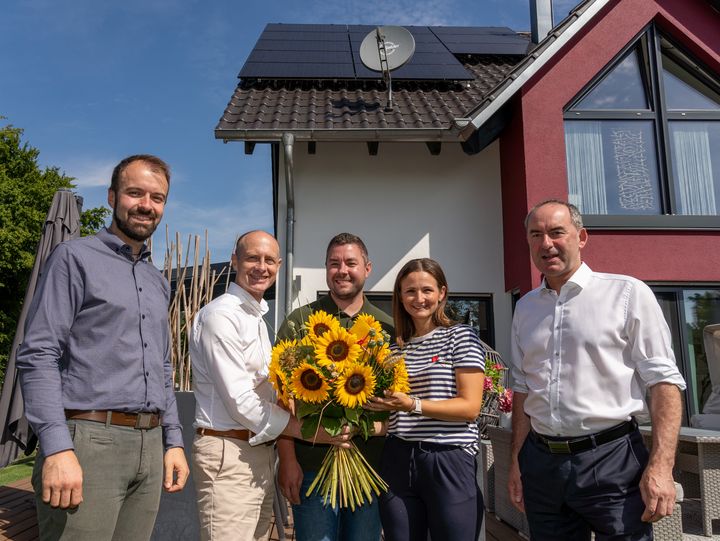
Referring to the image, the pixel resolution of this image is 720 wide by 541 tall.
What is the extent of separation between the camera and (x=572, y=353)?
2.24 metres

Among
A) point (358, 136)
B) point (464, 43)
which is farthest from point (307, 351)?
point (464, 43)

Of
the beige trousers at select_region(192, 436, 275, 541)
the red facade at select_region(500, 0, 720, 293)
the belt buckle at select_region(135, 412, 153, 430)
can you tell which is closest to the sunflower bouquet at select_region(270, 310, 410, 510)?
the beige trousers at select_region(192, 436, 275, 541)

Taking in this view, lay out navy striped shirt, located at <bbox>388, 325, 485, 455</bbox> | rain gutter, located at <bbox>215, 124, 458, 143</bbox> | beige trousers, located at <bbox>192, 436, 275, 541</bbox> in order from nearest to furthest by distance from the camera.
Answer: beige trousers, located at <bbox>192, 436, 275, 541</bbox> < navy striped shirt, located at <bbox>388, 325, 485, 455</bbox> < rain gutter, located at <bbox>215, 124, 458, 143</bbox>

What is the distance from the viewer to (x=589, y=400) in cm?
215

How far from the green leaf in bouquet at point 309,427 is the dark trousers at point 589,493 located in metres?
0.88

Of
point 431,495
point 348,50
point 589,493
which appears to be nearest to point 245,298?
point 431,495

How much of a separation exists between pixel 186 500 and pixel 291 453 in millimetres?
1744

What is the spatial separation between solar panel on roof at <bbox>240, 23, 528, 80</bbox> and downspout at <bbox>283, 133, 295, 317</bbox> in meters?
1.85

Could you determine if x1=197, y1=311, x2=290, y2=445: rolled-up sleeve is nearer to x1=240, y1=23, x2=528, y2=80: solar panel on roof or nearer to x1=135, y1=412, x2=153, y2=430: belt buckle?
x1=135, y1=412, x2=153, y2=430: belt buckle

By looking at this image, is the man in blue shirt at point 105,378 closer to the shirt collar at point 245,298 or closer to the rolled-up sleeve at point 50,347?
the rolled-up sleeve at point 50,347

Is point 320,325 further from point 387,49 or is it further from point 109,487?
point 387,49

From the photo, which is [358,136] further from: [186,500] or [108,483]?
[108,483]

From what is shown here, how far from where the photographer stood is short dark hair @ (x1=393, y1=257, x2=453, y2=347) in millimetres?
2406

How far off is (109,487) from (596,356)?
185cm
